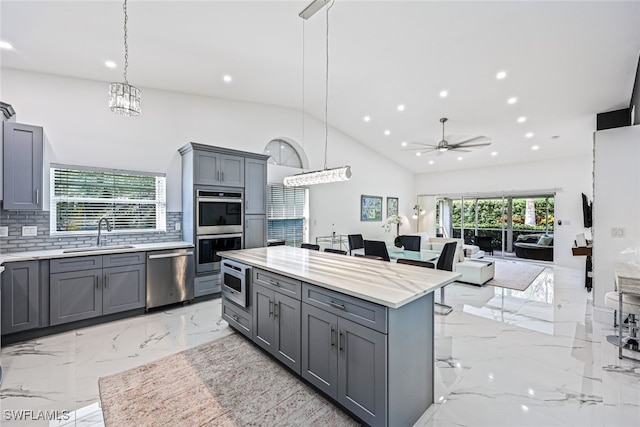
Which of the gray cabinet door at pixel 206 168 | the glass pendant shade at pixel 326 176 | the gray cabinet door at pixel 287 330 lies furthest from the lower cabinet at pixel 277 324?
the gray cabinet door at pixel 206 168

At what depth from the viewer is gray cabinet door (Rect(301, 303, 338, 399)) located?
1896 mm

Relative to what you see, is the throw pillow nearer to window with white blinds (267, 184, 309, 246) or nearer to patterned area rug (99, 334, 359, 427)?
window with white blinds (267, 184, 309, 246)

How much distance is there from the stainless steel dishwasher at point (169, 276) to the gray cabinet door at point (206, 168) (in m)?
1.10

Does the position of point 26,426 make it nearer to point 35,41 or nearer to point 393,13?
point 35,41

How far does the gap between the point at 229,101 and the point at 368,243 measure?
3626 mm

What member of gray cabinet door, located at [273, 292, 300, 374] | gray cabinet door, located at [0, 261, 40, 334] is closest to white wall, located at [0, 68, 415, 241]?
gray cabinet door, located at [0, 261, 40, 334]

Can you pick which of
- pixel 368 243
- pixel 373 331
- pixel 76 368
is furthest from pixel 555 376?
pixel 76 368

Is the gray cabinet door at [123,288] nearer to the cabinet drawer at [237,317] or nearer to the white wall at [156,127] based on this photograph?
the white wall at [156,127]

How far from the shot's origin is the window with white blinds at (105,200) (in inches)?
144

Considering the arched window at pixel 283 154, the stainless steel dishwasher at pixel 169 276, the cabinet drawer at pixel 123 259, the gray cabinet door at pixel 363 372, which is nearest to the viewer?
the gray cabinet door at pixel 363 372

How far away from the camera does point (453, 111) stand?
5422mm

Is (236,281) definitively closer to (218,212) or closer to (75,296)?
(218,212)

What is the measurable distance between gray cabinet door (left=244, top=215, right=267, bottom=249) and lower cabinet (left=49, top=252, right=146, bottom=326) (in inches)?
61.8

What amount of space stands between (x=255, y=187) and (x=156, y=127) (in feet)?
5.80
